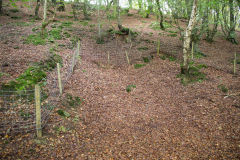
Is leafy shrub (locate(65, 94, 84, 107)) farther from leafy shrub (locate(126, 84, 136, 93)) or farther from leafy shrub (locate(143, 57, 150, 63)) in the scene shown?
leafy shrub (locate(143, 57, 150, 63))

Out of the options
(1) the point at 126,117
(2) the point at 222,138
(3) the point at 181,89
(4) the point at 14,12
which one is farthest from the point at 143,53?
(4) the point at 14,12

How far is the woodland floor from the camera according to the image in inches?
199

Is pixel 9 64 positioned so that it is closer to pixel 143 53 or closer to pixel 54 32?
pixel 54 32

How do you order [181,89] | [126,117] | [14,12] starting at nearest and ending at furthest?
[126,117]
[181,89]
[14,12]

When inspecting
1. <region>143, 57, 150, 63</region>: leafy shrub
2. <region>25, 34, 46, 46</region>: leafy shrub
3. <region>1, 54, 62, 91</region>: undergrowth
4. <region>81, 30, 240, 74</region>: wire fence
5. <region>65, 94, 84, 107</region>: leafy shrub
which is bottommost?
<region>65, 94, 84, 107</region>: leafy shrub

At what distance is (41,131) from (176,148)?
4.74 metres

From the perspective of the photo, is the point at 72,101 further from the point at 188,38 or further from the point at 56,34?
the point at 56,34

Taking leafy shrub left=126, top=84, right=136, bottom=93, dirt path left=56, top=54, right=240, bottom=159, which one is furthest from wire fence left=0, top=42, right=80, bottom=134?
leafy shrub left=126, top=84, right=136, bottom=93

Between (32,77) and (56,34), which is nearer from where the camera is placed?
(32,77)

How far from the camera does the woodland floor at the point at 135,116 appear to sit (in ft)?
16.6

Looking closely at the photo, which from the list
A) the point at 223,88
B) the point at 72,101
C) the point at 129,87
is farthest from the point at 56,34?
the point at 223,88

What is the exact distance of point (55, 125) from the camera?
552cm

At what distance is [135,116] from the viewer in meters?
7.26

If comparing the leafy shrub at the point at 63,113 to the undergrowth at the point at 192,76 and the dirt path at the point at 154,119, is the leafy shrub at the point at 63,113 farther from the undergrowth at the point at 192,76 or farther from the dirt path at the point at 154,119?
the undergrowth at the point at 192,76
